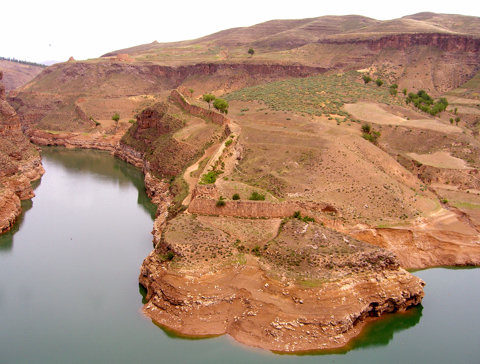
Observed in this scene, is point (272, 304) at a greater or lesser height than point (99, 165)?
greater

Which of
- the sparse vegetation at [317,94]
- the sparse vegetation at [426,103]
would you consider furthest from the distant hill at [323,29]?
the sparse vegetation at [426,103]

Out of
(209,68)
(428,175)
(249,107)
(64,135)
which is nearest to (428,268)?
Result: (428,175)

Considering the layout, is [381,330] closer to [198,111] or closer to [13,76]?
[198,111]

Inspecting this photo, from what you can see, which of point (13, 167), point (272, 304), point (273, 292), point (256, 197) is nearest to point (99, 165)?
point (13, 167)

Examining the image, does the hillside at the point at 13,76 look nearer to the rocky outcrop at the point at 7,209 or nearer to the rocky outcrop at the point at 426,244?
the rocky outcrop at the point at 7,209

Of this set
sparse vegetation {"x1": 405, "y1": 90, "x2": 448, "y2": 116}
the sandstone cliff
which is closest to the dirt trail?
the sandstone cliff

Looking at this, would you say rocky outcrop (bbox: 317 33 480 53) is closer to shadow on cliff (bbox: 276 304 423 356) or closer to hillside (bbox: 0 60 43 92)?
shadow on cliff (bbox: 276 304 423 356)
